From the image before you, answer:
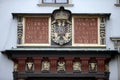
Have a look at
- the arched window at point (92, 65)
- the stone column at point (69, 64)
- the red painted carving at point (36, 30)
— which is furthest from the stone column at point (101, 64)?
the red painted carving at point (36, 30)

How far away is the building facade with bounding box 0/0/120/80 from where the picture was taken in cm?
1331

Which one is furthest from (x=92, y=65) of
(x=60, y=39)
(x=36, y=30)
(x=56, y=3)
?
(x=56, y=3)

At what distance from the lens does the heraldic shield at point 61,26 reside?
1354 centimetres

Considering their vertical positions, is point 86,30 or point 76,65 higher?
point 86,30

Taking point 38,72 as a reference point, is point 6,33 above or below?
above

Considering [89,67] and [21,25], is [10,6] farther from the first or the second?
[89,67]

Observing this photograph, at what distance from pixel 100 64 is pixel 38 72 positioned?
6.40 feet

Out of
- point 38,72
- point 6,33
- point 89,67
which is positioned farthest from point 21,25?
point 89,67

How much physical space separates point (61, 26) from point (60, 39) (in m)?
0.43

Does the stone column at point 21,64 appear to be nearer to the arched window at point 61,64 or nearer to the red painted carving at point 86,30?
the arched window at point 61,64

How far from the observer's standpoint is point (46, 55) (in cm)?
1334

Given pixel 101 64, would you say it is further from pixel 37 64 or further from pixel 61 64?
pixel 37 64

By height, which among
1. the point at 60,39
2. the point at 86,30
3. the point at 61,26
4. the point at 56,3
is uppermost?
the point at 56,3

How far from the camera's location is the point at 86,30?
13.7m
